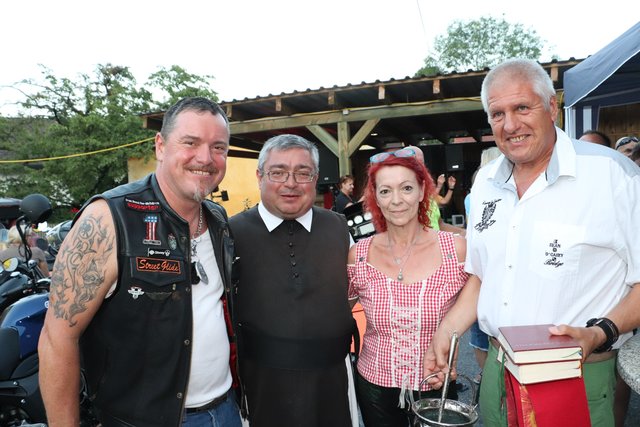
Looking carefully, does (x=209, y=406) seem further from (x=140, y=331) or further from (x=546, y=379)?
(x=546, y=379)

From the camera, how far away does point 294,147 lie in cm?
233

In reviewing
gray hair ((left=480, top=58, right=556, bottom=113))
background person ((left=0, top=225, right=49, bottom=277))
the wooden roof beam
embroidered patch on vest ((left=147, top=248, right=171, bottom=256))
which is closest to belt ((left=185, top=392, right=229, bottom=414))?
embroidered patch on vest ((left=147, top=248, right=171, bottom=256))

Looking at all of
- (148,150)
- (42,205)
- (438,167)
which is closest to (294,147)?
(42,205)

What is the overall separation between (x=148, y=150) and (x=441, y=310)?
60.1 ft

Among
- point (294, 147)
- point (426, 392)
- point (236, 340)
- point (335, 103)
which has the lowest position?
point (426, 392)

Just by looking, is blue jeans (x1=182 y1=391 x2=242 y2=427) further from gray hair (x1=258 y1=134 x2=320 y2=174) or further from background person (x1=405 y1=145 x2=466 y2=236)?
background person (x1=405 y1=145 x2=466 y2=236)

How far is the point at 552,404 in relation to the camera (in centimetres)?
133

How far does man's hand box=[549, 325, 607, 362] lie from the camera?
1349 mm

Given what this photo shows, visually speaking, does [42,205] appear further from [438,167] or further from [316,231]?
[438,167]

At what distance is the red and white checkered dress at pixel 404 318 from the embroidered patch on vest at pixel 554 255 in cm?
56

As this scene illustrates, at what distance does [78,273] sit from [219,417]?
34.6 inches

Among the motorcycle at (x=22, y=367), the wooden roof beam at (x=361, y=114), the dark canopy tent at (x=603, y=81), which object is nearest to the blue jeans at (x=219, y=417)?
the motorcycle at (x=22, y=367)

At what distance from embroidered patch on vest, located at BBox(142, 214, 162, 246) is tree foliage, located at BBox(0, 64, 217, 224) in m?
18.1

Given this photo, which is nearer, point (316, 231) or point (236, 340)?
point (236, 340)
